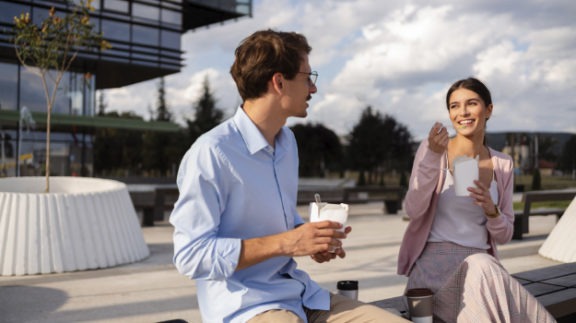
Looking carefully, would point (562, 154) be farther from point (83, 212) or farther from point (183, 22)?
point (83, 212)

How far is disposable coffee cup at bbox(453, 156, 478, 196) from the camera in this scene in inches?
101

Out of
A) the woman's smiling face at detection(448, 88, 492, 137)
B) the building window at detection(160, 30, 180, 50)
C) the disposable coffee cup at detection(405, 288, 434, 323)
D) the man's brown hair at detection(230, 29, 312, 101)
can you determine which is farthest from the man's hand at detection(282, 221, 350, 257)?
the building window at detection(160, 30, 180, 50)

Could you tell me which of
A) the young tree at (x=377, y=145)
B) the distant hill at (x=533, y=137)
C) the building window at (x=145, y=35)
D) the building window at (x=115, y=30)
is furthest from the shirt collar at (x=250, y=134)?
the young tree at (x=377, y=145)

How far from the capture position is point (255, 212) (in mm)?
1981

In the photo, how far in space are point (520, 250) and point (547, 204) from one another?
9.44 m

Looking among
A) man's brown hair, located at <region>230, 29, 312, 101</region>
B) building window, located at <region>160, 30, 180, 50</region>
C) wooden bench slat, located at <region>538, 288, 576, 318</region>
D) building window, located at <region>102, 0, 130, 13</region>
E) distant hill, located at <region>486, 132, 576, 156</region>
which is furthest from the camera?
building window, located at <region>160, 30, 180, 50</region>

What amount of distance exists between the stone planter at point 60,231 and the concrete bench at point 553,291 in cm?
435

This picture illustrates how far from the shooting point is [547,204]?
16.4 meters

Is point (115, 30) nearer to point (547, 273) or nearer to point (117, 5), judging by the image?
point (117, 5)

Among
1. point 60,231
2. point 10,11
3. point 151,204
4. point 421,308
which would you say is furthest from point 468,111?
point 10,11

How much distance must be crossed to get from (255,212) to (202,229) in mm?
223

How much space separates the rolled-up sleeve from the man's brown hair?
0.31 metres

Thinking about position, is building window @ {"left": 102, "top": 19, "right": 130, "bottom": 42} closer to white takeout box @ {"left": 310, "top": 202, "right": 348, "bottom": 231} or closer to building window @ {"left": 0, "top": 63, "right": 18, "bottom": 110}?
building window @ {"left": 0, "top": 63, "right": 18, "bottom": 110}

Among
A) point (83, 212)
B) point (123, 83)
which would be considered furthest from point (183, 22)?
point (83, 212)
